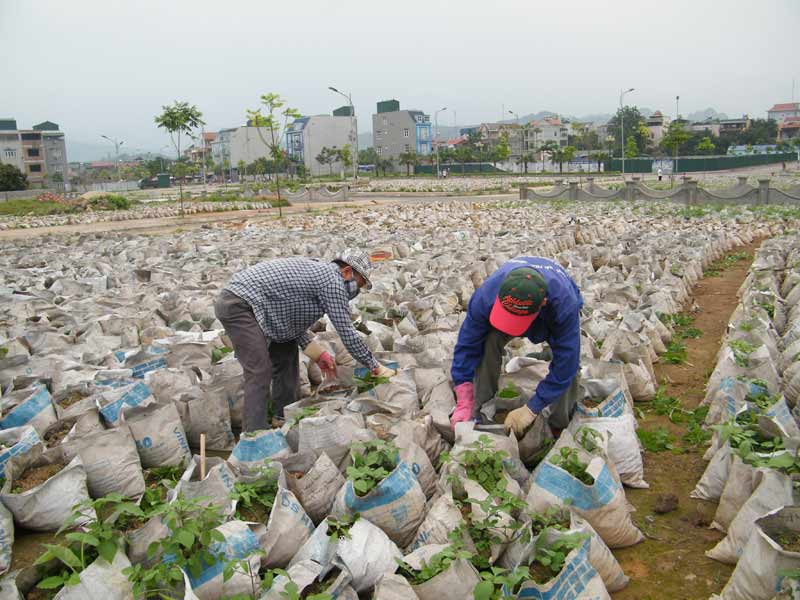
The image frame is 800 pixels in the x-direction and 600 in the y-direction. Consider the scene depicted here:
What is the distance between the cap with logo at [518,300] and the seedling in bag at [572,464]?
1.68 feet

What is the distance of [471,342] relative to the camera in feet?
10.2

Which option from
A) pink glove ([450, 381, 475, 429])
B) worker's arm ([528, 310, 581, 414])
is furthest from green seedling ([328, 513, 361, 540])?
worker's arm ([528, 310, 581, 414])

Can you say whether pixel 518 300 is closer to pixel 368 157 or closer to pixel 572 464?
pixel 572 464

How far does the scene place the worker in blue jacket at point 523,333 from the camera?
2674 millimetres

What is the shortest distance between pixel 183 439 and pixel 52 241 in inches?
429

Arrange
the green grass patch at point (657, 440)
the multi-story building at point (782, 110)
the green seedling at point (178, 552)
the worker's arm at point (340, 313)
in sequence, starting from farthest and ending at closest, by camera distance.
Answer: the multi-story building at point (782, 110), the green grass patch at point (657, 440), the worker's arm at point (340, 313), the green seedling at point (178, 552)

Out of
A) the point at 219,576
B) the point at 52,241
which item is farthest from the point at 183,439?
the point at 52,241

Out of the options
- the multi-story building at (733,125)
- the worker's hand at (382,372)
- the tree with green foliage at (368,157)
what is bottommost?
the worker's hand at (382,372)

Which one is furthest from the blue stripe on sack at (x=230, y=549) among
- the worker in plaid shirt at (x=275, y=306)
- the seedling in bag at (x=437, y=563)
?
the worker in plaid shirt at (x=275, y=306)

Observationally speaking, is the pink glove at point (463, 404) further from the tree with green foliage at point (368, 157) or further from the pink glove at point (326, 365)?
the tree with green foliage at point (368, 157)

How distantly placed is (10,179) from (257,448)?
35719mm

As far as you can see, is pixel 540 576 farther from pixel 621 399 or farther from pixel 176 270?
pixel 176 270

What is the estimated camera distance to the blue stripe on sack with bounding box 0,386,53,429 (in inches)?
129

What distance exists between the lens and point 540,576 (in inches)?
86.7
